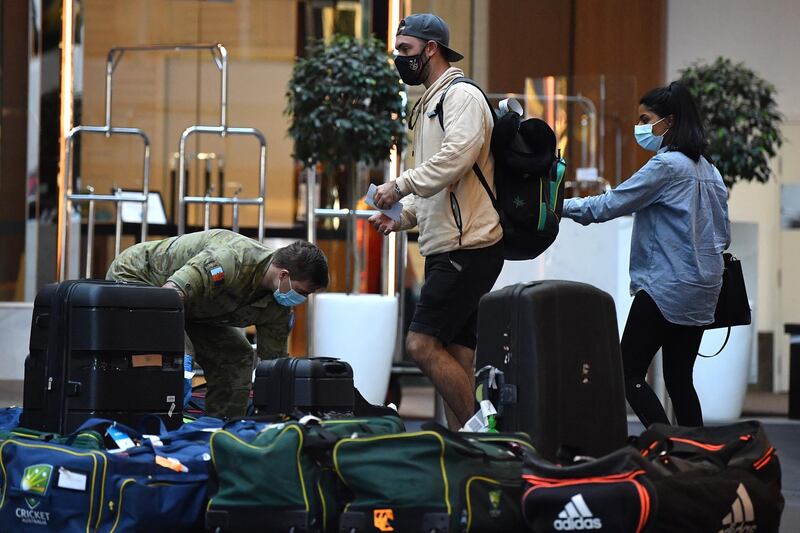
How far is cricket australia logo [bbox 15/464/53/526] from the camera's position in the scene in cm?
382

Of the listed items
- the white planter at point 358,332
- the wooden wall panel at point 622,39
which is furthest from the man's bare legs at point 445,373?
the wooden wall panel at point 622,39

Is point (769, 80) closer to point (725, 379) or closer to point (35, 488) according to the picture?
Answer: point (725, 379)

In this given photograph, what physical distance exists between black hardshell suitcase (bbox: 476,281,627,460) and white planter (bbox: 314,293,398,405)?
11.8ft

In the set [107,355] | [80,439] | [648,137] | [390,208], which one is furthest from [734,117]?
[80,439]

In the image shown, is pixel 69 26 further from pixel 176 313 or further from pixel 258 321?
pixel 176 313

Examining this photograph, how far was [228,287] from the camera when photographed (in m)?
5.15

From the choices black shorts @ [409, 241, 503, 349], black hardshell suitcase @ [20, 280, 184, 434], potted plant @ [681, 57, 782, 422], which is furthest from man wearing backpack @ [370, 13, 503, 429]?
potted plant @ [681, 57, 782, 422]

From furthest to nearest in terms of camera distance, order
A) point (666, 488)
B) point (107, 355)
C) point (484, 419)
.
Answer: point (107, 355), point (484, 419), point (666, 488)

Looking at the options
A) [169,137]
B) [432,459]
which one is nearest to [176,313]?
[432,459]

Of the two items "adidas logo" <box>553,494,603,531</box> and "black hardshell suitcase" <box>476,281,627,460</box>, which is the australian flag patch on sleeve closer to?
"black hardshell suitcase" <box>476,281,627,460</box>

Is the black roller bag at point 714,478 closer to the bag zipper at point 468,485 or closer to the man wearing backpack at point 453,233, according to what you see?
the bag zipper at point 468,485

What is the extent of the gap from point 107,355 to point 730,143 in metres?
4.81

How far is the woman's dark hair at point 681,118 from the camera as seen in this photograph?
5.01 m

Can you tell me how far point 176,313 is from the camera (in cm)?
452
